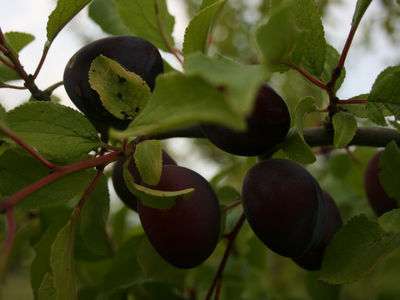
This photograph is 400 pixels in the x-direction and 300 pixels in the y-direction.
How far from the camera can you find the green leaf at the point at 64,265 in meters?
0.56

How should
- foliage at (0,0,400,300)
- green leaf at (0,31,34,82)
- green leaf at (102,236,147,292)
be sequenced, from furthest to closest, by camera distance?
green leaf at (102,236,147,292), green leaf at (0,31,34,82), foliage at (0,0,400,300)

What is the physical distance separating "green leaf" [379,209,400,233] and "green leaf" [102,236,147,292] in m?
0.39

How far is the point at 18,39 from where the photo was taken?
776 mm

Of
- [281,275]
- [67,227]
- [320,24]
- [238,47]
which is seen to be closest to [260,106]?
[320,24]

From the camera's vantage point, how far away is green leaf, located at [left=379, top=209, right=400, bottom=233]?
57cm

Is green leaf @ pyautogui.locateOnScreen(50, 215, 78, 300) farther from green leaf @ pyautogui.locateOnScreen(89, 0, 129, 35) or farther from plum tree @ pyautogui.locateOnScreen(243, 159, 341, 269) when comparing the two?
green leaf @ pyautogui.locateOnScreen(89, 0, 129, 35)

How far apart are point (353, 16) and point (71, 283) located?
1.27 feet

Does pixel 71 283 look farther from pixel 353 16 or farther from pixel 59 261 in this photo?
pixel 353 16

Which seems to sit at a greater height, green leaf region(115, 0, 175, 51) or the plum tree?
green leaf region(115, 0, 175, 51)

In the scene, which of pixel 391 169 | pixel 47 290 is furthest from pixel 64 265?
pixel 391 169

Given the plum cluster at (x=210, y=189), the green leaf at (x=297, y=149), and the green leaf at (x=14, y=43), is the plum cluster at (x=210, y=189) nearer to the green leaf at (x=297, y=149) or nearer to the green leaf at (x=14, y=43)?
the green leaf at (x=297, y=149)

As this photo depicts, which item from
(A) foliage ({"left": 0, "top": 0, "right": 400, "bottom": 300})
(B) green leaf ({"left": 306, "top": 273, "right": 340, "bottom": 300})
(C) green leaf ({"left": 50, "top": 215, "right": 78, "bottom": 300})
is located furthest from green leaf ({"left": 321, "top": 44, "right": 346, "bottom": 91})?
(B) green leaf ({"left": 306, "top": 273, "right": 340, "bottom": 300})

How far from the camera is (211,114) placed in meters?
0.30

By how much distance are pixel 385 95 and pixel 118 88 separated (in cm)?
26
